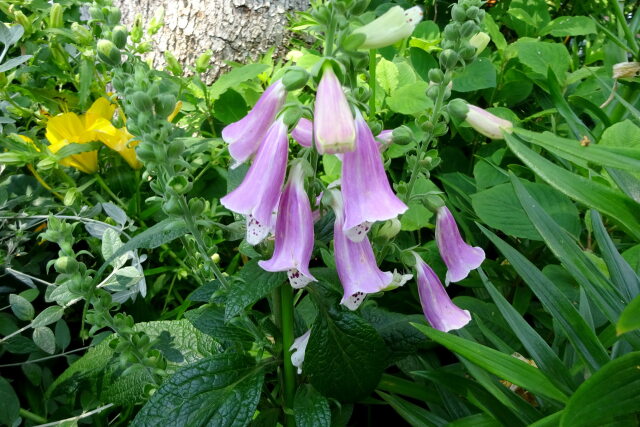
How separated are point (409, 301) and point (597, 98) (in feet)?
2.49

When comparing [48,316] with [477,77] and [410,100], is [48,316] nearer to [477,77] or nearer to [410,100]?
[410,100]

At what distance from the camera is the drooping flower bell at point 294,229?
60 centimetres

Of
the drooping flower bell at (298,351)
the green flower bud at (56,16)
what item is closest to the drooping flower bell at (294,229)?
the drooping flower bell at (298,351)

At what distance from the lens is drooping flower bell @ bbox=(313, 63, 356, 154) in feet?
1.69

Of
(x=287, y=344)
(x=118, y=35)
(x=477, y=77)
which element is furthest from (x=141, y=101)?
(x=477, y=77)

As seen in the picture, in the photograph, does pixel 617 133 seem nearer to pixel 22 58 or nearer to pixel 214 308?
pixel 214 308

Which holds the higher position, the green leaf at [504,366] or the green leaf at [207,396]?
the green leaf at [504,366]

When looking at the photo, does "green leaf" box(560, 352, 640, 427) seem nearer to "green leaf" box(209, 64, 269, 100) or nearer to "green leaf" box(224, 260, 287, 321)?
"green leaf" box(224, 260, 287, 321)

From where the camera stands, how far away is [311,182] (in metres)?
0.65

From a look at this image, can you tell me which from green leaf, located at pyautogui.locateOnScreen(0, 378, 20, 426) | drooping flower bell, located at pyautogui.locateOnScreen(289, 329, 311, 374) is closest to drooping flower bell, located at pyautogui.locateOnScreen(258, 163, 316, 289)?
drooping flower bell, located at pyautogui.locateOnScreen(289, 329, 311, 374)

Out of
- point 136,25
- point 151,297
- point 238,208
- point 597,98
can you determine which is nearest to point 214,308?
point 238,208

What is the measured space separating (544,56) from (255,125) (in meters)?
1.01

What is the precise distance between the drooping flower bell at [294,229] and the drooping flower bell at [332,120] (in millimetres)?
102

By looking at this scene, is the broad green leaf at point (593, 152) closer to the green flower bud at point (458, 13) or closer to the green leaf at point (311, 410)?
the green flower bud at point (458, 13)
